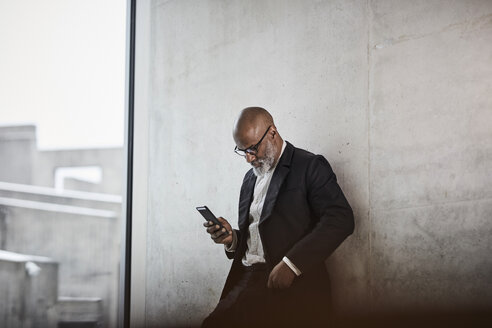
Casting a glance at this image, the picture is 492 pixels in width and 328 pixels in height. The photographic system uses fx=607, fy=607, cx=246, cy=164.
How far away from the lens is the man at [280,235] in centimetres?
287

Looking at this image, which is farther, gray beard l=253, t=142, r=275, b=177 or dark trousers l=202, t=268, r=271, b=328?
gray beard l=253, t=142, r=275, b=177

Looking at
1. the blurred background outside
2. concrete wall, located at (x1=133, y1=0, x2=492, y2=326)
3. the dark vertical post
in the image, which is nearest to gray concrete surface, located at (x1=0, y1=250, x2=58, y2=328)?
the blurred background outside

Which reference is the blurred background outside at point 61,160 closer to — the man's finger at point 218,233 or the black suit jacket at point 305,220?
the man's finger at point 218,233

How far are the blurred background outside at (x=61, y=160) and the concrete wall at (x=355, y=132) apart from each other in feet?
1.62

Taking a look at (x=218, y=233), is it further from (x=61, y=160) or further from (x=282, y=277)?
(x=61, y=160)

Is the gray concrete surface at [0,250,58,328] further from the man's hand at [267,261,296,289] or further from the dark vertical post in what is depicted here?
the man's hand at [267,261,296,289]

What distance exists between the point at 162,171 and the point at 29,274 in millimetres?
1384

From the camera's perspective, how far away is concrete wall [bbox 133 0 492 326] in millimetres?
2863

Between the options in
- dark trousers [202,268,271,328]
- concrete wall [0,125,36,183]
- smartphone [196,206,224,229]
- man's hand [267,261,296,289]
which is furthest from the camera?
concrete wall [0,125,36,183]

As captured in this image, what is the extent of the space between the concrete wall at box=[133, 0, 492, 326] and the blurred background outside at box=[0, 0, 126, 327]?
494mm

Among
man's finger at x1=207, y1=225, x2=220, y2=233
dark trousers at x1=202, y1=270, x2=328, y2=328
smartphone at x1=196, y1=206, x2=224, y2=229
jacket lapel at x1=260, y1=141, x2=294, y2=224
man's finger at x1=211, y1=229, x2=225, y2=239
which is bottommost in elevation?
dark trousers at x1=202, y1=270, x2=328, y2=328

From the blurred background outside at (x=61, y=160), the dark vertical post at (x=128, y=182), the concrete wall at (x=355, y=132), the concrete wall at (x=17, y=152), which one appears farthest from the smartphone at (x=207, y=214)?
the concrete wall at (x=17, y=152)

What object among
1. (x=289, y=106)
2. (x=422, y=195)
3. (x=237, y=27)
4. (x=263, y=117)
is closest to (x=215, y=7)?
(x=237, y=27)

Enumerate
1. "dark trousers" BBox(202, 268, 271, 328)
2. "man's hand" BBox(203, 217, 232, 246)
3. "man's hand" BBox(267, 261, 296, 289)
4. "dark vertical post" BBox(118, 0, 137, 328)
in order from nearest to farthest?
"man's hand" BBox(267, 261, 296, 289), "dark trousers" BBox(202, 268, 271, 328), "man's hand" BBox(203, 217, 232, 246), "dark vertical post" BBox(118, 0, 137, 328)
